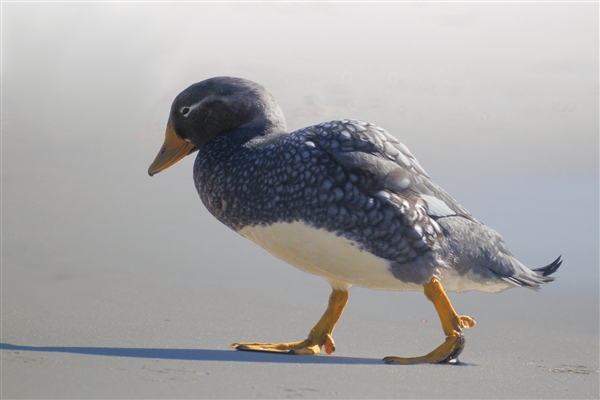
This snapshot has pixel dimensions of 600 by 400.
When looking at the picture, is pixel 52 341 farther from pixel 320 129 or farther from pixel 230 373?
pixel 320 129

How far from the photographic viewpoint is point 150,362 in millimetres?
4391

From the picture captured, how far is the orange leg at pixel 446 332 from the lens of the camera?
4684mm

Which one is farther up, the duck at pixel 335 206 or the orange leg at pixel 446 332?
the duck at pixel 335 206

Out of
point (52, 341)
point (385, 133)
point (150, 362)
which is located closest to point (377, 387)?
point (150, 362)

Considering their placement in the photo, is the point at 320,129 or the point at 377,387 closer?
the point at 377,387

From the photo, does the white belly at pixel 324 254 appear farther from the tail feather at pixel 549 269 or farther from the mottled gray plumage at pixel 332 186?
the tail feather at pixel 549 269

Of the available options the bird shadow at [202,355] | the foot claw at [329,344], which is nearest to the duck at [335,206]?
the foot claw at [329,344]

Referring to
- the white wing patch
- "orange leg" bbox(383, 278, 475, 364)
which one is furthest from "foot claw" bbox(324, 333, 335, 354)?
the white wing patch

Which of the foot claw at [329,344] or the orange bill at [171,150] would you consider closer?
the foot claw at [329,344]

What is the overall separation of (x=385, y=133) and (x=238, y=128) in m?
0.84

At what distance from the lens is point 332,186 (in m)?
4.51

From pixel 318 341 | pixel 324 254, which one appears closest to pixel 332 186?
pixel 324 254

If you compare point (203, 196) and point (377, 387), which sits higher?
point (203, 196)

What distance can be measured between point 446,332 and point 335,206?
98 centimetres
